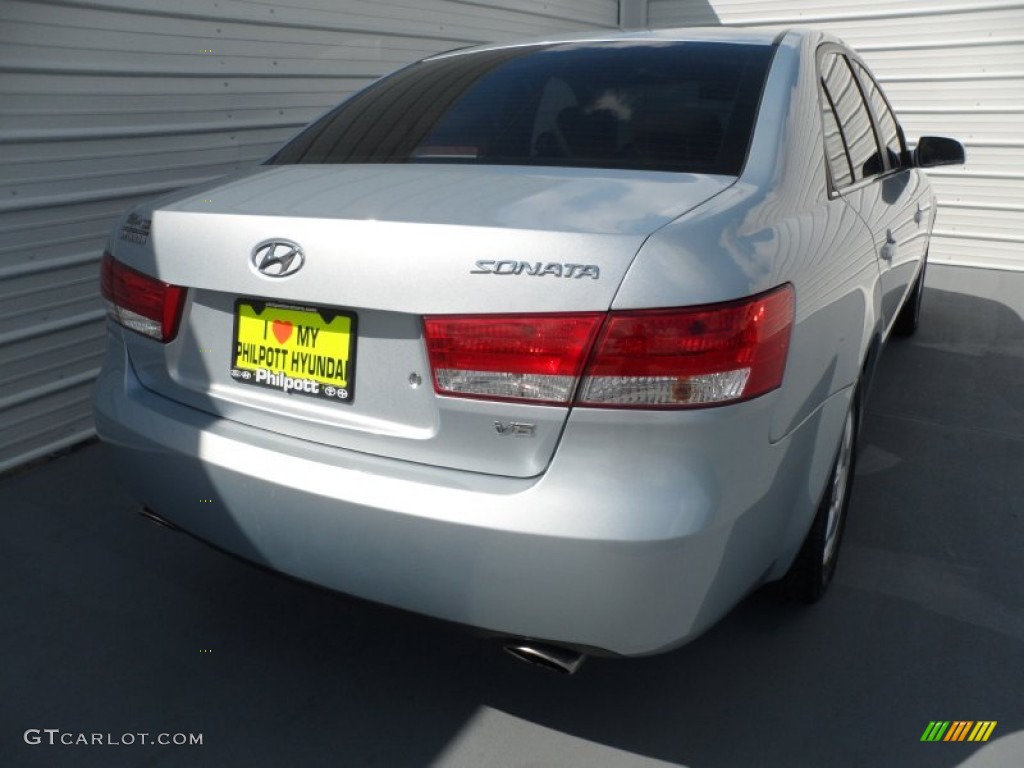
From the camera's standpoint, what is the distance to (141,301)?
2.14 m

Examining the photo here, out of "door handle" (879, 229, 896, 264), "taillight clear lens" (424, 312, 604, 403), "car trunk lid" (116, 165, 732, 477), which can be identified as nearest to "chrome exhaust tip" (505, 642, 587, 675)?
"car trunk lid" (116, 165, 732, 477)

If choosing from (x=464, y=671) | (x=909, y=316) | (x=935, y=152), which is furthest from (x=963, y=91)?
(x=464, y=671)

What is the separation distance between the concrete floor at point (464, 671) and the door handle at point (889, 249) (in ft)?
2.80

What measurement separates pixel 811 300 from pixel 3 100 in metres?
2.83

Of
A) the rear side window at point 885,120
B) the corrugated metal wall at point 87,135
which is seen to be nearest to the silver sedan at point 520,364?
the rear side window at point 885,120

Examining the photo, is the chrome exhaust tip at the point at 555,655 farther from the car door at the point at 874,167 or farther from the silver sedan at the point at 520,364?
the car door at the point at 874,167

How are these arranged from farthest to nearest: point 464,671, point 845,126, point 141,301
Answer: point 845,126 → point 464,671 → point 141,301

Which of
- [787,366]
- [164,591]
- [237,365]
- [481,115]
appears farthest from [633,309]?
[164,591]

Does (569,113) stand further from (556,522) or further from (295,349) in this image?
(556,522)

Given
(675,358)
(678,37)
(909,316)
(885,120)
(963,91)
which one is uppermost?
(678,37)

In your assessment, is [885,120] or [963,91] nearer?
[885,120]

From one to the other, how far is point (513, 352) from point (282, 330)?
0.51 metres

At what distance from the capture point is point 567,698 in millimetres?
2297

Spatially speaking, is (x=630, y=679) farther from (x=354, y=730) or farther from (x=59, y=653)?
(x=59, y=653)
